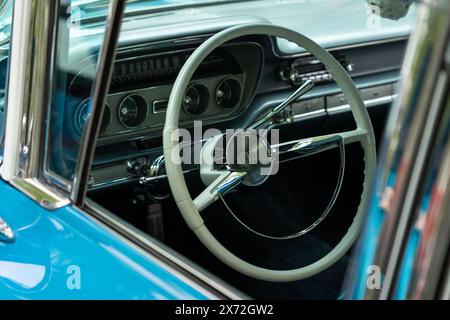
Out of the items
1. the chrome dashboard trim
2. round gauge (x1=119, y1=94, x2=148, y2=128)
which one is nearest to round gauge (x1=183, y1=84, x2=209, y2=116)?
round gauge (x1=119, y1=94, x2=148, y2=128)

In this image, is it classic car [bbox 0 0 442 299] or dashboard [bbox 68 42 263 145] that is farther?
dashboard [bbox 68 42 263 145]

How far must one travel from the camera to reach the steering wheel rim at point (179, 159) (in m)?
1.52

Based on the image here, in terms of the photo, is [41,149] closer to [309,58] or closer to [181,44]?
[181,44]

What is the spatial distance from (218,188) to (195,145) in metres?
0.25

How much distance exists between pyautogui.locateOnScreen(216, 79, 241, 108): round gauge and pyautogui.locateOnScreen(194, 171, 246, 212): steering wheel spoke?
2.10 feet

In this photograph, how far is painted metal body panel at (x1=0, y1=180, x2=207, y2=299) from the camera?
125cm

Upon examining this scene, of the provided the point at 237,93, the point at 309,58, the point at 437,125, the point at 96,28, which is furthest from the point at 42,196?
the point at 309,58

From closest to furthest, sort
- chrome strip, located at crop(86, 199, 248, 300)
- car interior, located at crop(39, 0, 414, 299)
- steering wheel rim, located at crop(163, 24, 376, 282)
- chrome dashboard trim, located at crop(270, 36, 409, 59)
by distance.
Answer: chrome strip, located at crop(86, 199, 248, 300)
steering wheel rim, located at crop(163, 24, 376, 282)
car interior, located at crop(39, 0, 414, 299)
chrome dashboard trim, located at crop(270, 36, 409, 59)

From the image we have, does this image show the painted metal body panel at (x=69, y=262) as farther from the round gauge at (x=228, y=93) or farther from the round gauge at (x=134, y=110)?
the round gauge at (x=228, y=93)

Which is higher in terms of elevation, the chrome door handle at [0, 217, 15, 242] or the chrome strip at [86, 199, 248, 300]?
the chrome strip at [86, 199, 248, 300]

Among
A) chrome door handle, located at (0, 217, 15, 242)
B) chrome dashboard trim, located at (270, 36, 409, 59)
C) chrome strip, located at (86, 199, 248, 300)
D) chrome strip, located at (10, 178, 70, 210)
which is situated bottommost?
chrome door handle, located at (0, 217, 15, 242)

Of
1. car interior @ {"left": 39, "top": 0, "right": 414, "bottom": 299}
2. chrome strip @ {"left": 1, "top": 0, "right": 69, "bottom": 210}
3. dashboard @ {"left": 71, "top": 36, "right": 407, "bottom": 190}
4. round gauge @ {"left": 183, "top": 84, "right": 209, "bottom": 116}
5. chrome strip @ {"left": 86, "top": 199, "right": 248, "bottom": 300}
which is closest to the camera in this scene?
chrome strip @ {"left": 86, "top": 199, "right": 248, "bottom": 300}

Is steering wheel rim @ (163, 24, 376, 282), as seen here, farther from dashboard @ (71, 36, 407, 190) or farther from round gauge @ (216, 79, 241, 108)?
round gauge @ (216, 79, 241, 108)

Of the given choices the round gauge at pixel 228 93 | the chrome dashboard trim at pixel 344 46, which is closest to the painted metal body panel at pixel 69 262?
the round gauge at pixel 228 93
